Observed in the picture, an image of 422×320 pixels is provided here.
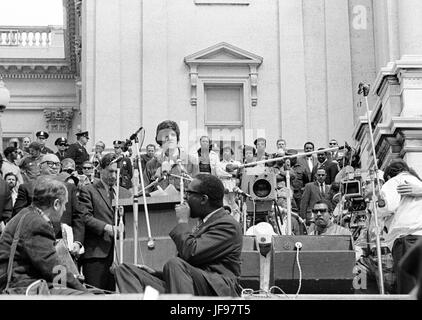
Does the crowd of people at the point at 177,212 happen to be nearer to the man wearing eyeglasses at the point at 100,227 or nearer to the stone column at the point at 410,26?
the man wearing eyeglasses at the point at 100,227

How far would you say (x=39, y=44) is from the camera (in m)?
46.5

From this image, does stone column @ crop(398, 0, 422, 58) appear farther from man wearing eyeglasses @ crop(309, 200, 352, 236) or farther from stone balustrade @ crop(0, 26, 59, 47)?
stone balustrade @ crop(0, 26, 59, 47)

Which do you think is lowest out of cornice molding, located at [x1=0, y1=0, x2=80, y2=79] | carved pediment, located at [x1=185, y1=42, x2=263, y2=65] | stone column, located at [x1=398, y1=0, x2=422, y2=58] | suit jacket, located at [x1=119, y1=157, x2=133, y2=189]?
suit jacket, located at [x1=119, y1=157, x2=133, y2=189]

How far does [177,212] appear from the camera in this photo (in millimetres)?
10445

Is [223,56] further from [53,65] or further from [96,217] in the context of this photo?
[96,217]

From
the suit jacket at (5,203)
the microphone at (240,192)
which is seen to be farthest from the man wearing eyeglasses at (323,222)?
the suit jacket at (5,203)

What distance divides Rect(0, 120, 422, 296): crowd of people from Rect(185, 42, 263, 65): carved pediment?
912 cm

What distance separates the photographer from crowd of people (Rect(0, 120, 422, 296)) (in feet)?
31.7

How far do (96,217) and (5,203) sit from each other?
1025 mm

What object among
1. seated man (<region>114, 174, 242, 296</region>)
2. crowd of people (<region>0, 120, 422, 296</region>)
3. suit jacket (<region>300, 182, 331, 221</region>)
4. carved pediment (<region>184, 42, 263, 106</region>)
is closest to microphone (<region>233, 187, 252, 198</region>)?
crowd of people (<region>0, 120, 422, 296</region>)

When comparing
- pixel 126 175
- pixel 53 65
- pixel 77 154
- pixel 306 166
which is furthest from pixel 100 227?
pixel 53 65

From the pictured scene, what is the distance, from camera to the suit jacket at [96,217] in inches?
514
